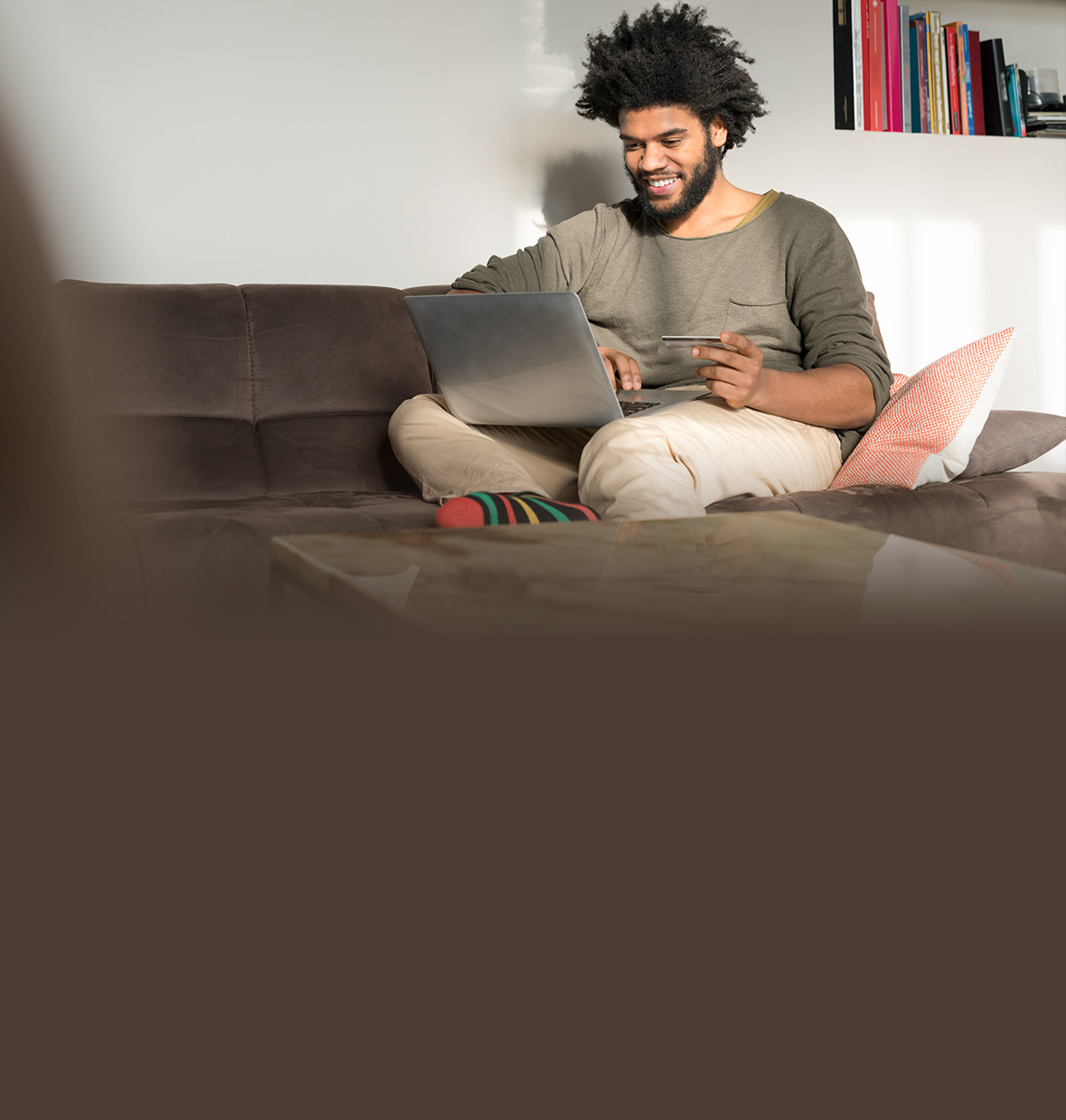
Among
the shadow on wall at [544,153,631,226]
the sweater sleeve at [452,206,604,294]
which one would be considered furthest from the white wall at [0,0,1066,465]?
the sweater sleeve at [452,206,604,294]

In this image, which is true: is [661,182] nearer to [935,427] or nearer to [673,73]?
[673,73]

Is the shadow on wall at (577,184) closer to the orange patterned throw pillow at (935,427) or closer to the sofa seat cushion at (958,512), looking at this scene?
the orange patterned throw pillow at (935,427)

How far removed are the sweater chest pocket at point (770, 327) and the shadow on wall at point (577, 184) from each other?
0.88 m

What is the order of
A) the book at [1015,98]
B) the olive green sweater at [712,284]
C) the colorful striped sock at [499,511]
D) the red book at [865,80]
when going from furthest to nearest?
the book at [1015,98] → the red book at [865,80] → the olive green sweater at [712,284] → the colorful striped sock at [499,511]

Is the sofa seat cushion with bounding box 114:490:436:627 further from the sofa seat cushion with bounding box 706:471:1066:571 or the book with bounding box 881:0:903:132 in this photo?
the book with bounding box 881:0:903:132

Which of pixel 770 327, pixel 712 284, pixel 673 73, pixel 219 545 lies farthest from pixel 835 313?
pixel 219 545

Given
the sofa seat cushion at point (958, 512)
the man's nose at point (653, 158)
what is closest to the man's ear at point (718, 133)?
the man's nose at point (653, 158)

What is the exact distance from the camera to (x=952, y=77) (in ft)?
9.35

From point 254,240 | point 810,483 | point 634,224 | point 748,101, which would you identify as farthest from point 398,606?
point 254,240

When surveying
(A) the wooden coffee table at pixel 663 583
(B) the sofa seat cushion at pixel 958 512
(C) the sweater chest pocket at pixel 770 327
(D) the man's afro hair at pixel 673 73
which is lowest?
(B) the sofa seat cushion at pixel 958 512

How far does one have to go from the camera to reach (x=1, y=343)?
10.2 inches

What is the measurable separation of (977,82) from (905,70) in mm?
223

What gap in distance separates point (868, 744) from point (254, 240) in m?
2.26

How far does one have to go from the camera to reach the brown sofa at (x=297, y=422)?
5.13 feet
